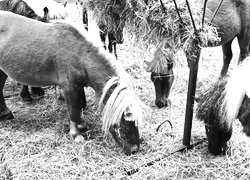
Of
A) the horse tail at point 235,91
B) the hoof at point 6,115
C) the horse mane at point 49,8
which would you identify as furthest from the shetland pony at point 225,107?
the hoof at point 6,115

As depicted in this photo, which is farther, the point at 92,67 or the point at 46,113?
the point at 46,113

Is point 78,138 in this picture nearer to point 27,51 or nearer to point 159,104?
point 27,51

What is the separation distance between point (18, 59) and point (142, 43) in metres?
1.25

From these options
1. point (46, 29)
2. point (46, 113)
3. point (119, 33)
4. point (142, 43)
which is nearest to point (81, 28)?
point (46, 29)

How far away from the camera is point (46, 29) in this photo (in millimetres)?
2951

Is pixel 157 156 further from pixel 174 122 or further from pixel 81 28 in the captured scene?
pixel 81 28

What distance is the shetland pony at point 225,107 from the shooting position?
215 centimetres

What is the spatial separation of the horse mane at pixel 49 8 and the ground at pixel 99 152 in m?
0.96

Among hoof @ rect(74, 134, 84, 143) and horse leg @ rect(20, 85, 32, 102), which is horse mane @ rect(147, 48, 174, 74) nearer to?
hoof @ rect(74, 134, 84, 143)

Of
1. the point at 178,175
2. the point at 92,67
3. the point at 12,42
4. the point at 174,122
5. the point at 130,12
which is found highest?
the point at 130,12

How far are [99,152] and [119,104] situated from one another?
1.98 ft

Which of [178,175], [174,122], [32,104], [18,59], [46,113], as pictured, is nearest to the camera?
[178,175]

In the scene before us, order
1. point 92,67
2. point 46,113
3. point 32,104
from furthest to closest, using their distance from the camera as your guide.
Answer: point 32,104 → point 46,113 → point 92,67

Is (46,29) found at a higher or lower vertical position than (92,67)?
higher
